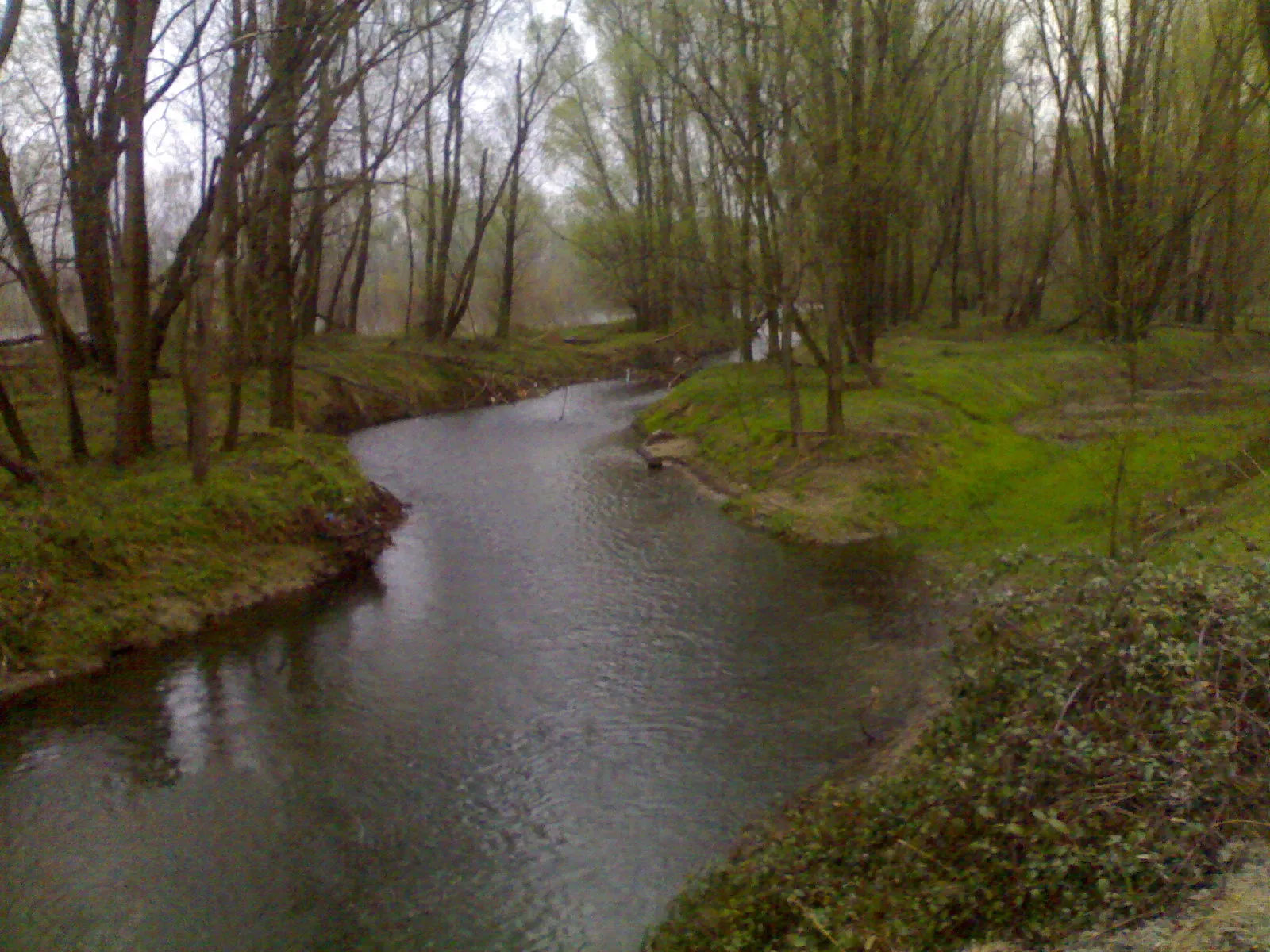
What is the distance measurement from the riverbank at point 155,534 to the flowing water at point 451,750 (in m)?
0.51

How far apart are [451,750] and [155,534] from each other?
20.7 feet

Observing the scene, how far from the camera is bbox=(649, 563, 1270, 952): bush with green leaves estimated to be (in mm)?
5059

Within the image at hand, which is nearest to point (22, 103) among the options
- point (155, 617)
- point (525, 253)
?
point (155, 617)

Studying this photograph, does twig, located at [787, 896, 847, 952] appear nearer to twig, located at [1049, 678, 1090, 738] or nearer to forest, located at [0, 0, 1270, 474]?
twig, located at [1049, 678, 1090, 738]

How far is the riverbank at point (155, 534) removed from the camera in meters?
12.1

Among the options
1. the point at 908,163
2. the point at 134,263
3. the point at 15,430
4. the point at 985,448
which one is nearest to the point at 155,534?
the point at 15,430

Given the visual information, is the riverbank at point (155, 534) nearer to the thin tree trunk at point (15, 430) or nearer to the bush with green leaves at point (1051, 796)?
the thin tree trunk at point (15, 430)

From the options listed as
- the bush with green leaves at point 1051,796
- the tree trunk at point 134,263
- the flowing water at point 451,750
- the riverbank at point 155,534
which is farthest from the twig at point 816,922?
the tree trunk at point 134,263

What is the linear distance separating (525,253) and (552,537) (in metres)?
38.7

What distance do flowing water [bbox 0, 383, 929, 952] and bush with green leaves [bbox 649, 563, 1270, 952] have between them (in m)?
1.31

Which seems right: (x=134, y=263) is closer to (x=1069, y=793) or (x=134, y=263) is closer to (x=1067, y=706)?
(x=1067, y=706)

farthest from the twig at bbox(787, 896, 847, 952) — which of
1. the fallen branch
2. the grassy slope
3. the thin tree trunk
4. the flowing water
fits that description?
the fallen branch

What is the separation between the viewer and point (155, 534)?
45.9ft

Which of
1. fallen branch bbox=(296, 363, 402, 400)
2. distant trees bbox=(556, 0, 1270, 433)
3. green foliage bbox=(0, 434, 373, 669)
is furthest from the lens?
fallen branch bbox=(296, 363, 402, 400)
